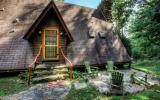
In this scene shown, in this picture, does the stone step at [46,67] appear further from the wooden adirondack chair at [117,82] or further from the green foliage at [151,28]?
the green foliage at [151,28]

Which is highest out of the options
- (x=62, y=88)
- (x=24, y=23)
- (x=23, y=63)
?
(x=24, y=23)

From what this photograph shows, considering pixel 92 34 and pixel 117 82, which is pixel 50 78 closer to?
pixel 117 82

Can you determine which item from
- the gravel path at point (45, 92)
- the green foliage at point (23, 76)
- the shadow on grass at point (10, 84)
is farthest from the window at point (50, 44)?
the gravel path at point (45, 92)

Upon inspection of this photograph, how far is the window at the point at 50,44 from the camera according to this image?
15453 millimetres

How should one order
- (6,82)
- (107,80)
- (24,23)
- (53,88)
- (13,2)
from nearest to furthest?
1. (53,88)
2. (6,82)
3. (107,80)
4. (24,23)
5. (13,2)

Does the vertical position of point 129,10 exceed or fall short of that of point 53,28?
it exceeds it

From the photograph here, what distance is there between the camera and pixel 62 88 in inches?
481

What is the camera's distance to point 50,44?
15586 mm

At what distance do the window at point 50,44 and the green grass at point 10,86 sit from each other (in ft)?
8.57

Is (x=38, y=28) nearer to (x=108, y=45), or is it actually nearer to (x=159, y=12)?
(x=108, y=45)

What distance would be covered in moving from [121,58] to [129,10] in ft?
52.3

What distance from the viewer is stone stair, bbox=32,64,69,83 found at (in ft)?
43.9

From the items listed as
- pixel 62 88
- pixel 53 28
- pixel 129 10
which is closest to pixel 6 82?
pixel 62 88

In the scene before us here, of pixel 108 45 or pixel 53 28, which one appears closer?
pixel 53 28
